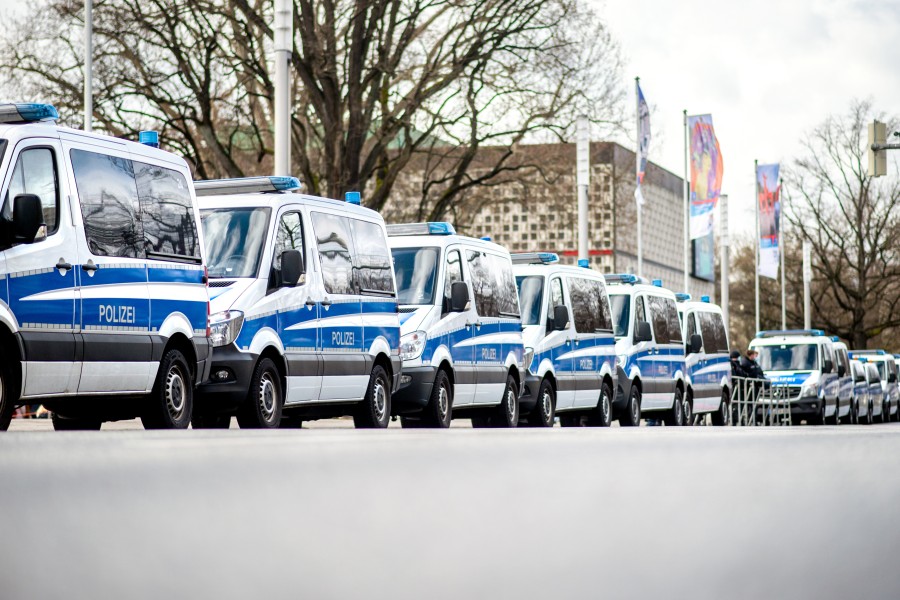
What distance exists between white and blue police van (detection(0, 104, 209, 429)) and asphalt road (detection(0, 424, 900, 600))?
2.31 metres

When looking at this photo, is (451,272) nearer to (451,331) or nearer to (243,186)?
(451,331)

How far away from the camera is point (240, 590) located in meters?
3.38

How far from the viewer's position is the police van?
2416 cm

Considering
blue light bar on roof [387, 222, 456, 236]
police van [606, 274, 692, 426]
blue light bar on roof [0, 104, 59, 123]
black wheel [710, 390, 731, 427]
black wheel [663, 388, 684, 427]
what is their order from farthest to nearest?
black wheel [710, 390, 731, 427] → black wheel [663, 388, 684, 427] → police van [606, 274, 692, 426] → blue light bar on roof [387, 222, 456, 236] → blue light bar on roof [0, 104, 59, 123]

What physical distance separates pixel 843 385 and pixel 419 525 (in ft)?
114

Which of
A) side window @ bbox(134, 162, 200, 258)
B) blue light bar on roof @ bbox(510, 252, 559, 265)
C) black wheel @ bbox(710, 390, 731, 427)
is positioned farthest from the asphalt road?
black wheel @ bbox(710, 390, 731, 427)

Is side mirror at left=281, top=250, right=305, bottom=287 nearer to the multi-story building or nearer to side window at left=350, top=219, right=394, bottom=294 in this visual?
side window at left=350, top=219, right=394, bottom=294

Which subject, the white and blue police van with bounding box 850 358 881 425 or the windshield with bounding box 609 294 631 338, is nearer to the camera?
the windshield with bounding box 609 294 631 338

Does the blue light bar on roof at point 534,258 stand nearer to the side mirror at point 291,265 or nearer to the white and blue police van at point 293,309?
the white and blue police van at point 293,309

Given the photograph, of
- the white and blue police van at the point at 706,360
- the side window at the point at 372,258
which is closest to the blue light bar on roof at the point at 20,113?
the side window at the point at 372,258

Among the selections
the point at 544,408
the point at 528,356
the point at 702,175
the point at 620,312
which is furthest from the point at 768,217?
the point at 528,356

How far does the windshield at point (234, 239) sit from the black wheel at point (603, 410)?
9.65m

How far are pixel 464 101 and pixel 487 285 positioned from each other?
1491cm

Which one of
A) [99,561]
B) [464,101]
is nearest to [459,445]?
[99,561]
